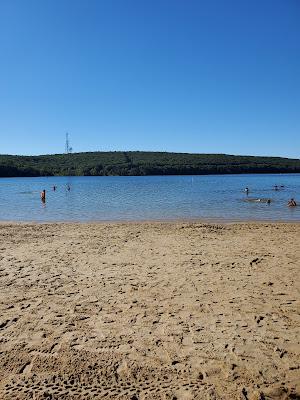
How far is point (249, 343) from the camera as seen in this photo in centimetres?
603

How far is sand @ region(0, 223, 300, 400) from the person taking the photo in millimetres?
5000

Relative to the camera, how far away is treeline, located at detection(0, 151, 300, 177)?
152 m

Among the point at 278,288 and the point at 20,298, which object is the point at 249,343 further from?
the point at 20,298

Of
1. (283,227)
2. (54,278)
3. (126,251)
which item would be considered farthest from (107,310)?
(283,227)

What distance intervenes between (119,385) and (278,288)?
5.13 metres

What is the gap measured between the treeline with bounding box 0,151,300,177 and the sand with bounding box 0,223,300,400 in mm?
139202

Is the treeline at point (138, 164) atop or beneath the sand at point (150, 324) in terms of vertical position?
atop

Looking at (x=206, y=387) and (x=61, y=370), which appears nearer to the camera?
(x=206, y=387)

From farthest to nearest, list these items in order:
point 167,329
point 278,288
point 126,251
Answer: point 126,251
point 278,288
point 167,329

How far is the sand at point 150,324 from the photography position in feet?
16.4

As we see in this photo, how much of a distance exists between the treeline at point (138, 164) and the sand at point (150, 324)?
139202 millimetres

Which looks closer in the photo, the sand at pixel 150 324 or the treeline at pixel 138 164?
the sand at pixel 150 324

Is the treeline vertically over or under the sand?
over

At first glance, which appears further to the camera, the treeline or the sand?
the treeline
